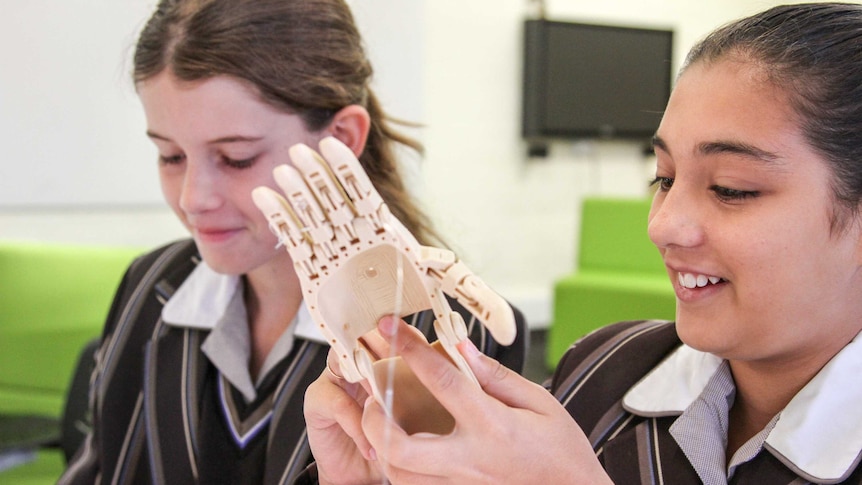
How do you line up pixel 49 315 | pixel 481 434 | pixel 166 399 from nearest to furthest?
pixel 481 434 → pixel 166 399 → pixel 49 315

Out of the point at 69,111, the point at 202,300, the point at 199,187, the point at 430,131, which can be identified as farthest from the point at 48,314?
the point at 430,131

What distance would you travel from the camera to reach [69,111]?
7.61 ft

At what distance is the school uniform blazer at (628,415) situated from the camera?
2.24ft

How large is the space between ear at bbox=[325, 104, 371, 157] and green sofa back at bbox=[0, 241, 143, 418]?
111 cm

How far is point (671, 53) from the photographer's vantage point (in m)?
4.32

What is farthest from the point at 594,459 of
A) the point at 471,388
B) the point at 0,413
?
the point at 0,413

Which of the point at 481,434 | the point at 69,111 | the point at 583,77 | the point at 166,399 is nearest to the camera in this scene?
the point at 481,434

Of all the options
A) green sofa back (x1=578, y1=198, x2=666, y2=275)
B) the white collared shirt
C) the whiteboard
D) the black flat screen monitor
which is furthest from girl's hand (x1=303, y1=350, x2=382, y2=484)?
the black flat screen monitor

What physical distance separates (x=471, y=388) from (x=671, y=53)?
4.09m

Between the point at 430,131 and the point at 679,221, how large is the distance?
313cm

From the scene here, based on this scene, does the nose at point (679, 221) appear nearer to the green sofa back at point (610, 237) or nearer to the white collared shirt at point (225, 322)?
the white collared shirt at point (225, 322)

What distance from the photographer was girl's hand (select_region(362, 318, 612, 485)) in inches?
19.3

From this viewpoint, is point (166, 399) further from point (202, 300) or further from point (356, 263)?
point (356, 263)

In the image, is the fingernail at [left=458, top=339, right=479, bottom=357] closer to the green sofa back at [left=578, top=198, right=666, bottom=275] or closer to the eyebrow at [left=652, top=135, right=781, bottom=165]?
the eyebrow at [left=652, top=135, right=781, bottom=165]
